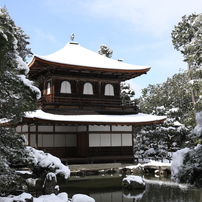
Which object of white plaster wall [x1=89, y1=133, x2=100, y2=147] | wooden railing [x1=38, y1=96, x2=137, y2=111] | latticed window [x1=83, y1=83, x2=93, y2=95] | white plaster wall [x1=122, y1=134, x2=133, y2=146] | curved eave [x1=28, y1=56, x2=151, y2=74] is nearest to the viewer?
curved eave [x1=28, y1=56, x2=151, y2=74]

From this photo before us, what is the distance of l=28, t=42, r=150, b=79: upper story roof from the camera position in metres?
23.2

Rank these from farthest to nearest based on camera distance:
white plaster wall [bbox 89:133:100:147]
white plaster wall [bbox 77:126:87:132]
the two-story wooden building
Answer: white plaster wall [bbox 77:126:87:132] < white plaster wall [bbox 89:133:100:147] < the two-story wooden building

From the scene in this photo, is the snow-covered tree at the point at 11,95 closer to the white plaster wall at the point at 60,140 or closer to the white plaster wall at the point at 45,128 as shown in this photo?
the white plaster wall at the point at 45,128

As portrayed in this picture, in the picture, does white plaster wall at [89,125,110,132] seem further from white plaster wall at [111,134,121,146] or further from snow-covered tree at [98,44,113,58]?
snow-covered tree at [98,44,113,58]

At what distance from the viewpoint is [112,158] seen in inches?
905

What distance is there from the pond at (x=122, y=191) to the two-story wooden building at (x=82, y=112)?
481cm

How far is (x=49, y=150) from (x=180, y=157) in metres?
16.0

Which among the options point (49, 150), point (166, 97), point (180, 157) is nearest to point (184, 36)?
point (166, 97)

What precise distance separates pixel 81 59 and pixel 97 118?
5.66 metres

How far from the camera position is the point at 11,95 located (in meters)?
8.62

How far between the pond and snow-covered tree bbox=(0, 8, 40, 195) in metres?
5.25

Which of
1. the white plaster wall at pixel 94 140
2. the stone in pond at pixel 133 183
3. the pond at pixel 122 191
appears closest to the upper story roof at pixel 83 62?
the white plaster wall at pixel 94 140

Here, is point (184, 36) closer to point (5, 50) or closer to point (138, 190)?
point (138, 190)

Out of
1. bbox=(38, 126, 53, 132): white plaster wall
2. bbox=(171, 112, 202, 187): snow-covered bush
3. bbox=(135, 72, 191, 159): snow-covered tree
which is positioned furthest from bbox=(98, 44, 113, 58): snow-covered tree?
bbox=(171, 112, 202, 187): snow-covered bush
